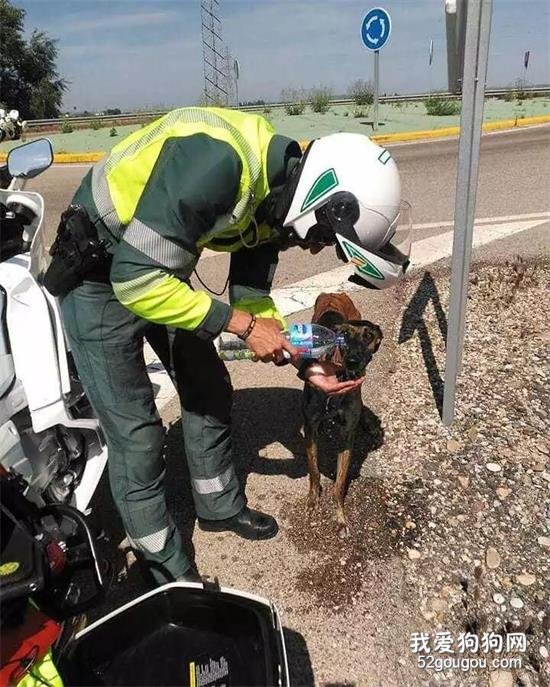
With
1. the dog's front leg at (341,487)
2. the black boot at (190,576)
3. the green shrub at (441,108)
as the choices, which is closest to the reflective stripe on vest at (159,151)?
the dog's front leg at (341,487)

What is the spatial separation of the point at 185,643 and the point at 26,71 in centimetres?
3477

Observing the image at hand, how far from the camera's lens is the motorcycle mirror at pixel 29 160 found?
2.84 metres

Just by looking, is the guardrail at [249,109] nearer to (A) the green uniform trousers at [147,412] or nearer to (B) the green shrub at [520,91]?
(B) the green shrub at [520,91]

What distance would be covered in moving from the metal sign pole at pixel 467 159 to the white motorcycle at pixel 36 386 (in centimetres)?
191

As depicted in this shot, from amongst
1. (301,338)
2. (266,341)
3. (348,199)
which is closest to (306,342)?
(301,338)

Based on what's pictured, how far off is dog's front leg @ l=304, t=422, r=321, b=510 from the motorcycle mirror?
69.2 inches

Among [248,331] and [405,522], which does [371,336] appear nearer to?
[248,331]

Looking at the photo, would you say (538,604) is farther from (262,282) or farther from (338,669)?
(262,282)

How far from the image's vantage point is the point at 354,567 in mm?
2705

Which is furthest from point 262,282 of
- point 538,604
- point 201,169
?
point 538,604

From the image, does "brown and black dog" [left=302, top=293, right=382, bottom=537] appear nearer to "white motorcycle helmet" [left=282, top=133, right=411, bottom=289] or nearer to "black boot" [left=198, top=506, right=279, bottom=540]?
"black boot" [left=198, top=506, right=279, bottom=540]

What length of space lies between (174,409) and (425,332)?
2.02 m

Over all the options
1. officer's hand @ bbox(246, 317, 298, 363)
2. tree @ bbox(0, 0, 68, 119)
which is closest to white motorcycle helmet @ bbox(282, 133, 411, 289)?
officer's hand @ bbox(246, 317, 298, 363)

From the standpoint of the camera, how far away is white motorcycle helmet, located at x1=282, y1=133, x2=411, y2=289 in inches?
85.8
